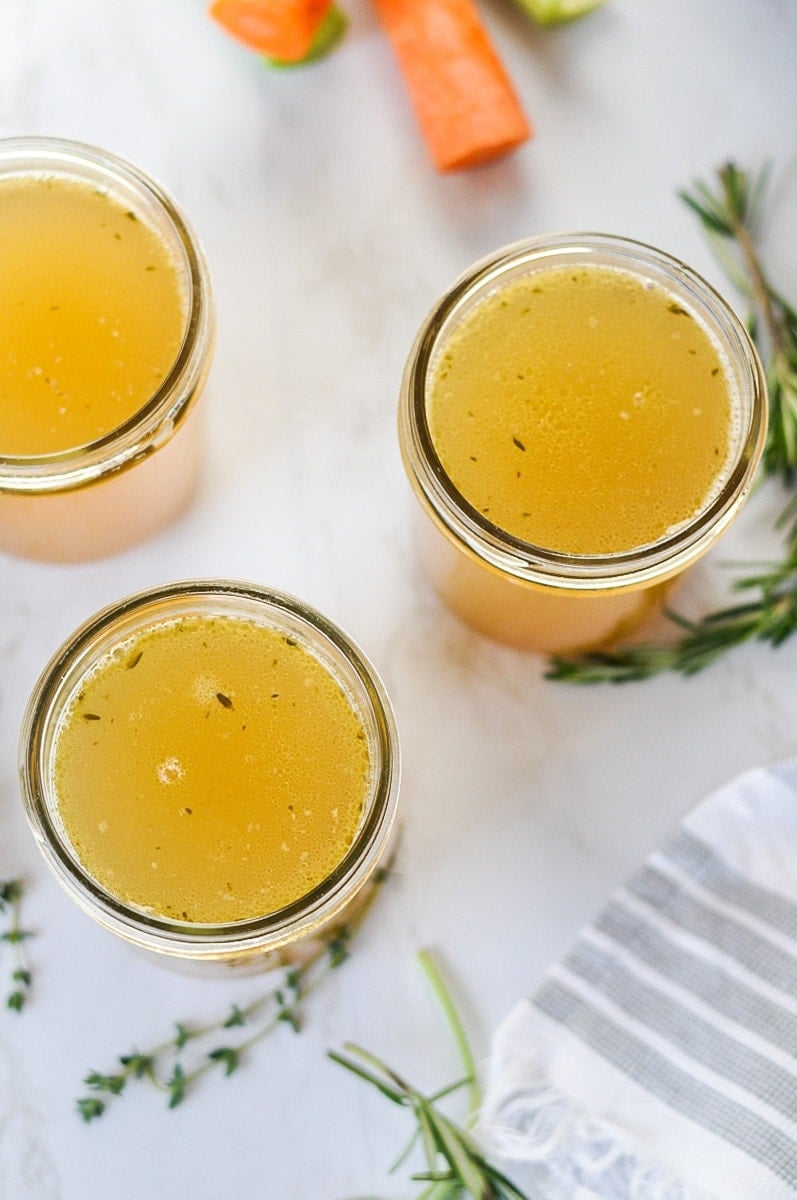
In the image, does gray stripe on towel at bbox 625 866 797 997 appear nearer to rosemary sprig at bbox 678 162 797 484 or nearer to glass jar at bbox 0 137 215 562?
rosemary sprig at bbox 678 162 797 484

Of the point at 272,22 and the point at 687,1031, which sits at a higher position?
the point at 272,22

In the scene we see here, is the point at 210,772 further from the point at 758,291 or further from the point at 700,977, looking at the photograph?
the point at 758,291

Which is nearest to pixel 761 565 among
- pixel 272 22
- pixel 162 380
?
pixel 162 380

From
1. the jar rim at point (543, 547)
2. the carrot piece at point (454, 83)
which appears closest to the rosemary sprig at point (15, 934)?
the jar rim at point (543, 547)

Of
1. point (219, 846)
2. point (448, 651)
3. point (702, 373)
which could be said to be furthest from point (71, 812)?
point (702, 373)

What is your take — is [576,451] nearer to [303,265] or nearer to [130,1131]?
[303,265]
